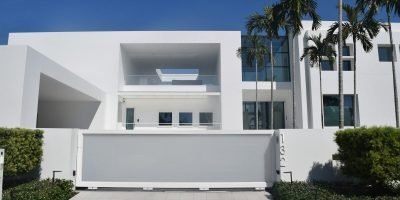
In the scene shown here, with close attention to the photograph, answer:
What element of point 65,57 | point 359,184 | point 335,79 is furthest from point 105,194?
point 335,79

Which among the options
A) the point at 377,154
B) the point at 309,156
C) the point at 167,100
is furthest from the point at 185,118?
the point at 377,154

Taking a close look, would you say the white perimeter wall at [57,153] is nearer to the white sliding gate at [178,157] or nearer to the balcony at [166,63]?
the white sliding gate at [178,157]

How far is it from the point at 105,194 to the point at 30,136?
2.66 meters

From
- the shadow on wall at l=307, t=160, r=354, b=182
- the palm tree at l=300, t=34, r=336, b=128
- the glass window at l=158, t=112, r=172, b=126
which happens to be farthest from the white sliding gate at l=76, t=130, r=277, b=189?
the glass window at l=158, t=112, r=172, b=126

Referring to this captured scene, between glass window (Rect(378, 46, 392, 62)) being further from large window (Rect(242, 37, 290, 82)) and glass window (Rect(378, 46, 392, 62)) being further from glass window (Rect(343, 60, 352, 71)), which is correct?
large window (Rect(242, 37, 290, 82))

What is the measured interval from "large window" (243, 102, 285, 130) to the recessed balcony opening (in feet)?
15.4

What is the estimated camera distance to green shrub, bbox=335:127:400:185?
307 inches

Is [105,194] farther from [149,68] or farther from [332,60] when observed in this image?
[149,68]

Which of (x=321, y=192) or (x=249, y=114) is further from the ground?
(x=249, y=114)

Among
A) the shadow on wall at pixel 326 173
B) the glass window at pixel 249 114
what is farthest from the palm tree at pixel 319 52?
the shadow on wall at pixel 326 173

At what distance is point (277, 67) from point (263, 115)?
13.6 feet

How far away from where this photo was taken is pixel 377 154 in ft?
25.5

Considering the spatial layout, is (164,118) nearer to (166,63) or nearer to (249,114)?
(166,63)

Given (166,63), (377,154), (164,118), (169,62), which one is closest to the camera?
(377,154)
